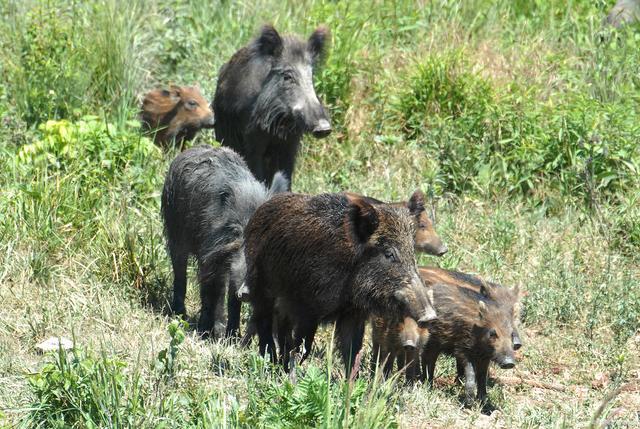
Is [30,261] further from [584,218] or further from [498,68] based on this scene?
[498,68]

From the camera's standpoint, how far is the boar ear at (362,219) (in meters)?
6.25

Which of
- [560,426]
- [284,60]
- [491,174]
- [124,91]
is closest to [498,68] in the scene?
[491,174]

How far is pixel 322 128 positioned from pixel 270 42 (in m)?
0.89

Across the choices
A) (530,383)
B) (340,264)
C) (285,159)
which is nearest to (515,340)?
(530,383)

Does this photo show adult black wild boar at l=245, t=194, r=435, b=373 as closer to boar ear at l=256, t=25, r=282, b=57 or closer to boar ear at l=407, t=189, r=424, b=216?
boar ear at l=407, t=189, r=424, b=216

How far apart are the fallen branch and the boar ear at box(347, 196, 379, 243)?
186cm

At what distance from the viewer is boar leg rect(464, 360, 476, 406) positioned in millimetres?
7036

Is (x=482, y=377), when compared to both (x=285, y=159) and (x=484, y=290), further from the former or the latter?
(x=285, y=159)

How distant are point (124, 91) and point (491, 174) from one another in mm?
3540

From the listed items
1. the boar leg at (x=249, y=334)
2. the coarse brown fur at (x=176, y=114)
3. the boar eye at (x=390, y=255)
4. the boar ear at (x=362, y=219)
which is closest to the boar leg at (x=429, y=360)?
the boar leg at (x=249, y=334)

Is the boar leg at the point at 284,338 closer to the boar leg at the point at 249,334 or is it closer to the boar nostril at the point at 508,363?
the boar leg at the point at 249,334

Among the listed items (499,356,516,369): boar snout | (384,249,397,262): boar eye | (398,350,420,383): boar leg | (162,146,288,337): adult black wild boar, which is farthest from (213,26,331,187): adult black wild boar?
(384,249,397,262): boar eye

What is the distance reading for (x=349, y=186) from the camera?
33.2 feet

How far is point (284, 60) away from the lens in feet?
31.0
